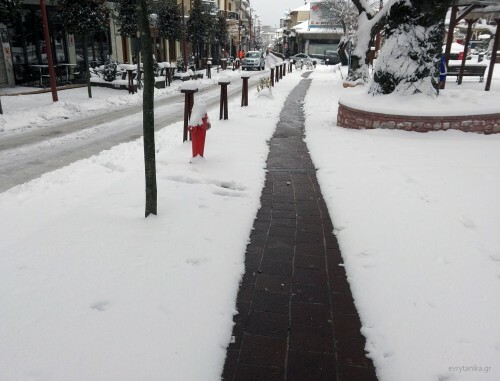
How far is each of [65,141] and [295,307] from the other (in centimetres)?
656

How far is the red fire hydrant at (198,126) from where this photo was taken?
5368 millimetres

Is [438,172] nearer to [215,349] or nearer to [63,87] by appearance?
[215,349]

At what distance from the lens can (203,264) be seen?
9.97 feet

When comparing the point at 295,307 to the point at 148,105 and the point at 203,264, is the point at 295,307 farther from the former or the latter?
the point at 148,105

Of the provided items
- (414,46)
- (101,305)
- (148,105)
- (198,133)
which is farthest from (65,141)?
(414,46)

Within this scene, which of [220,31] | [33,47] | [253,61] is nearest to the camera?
[33,47]

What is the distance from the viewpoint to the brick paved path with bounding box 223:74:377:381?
7.06 feet

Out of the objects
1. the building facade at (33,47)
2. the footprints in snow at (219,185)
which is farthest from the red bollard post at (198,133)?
the building facade at (33,47)

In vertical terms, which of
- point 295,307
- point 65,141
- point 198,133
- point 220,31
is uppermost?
point 220,31

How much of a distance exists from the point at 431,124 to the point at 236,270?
218 inches

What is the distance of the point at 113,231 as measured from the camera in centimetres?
340

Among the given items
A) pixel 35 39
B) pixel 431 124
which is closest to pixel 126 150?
pixel 431 124

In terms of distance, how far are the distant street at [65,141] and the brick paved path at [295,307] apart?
3.64m

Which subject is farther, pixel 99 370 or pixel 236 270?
pixel 236 270
